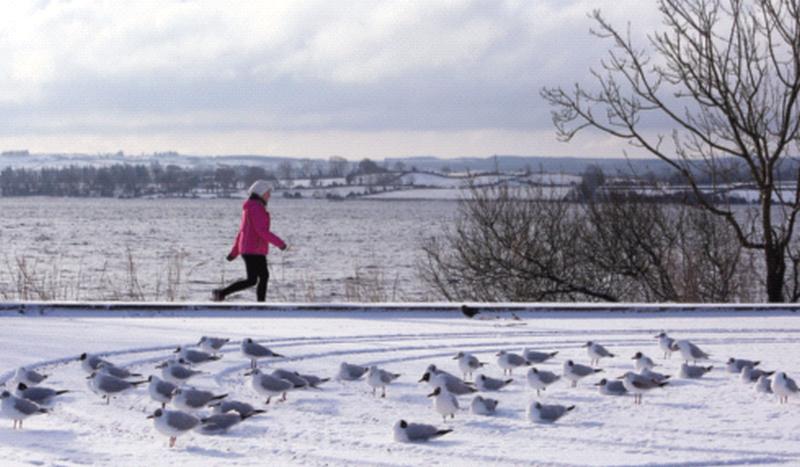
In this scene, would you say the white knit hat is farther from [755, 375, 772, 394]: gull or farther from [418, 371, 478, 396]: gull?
[755, 375, 772, 394]: gull

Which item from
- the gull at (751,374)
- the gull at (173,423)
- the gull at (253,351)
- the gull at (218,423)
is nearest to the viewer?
the gull at (173,423)

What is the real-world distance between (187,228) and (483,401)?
92.1 meters

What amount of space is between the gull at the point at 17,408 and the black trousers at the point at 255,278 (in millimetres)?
9453

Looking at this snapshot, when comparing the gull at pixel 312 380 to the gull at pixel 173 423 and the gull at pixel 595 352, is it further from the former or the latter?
the gull at pixel 595 352

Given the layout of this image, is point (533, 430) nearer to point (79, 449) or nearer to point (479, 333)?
point (79, 449)

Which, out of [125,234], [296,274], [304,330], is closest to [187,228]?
[125,234]

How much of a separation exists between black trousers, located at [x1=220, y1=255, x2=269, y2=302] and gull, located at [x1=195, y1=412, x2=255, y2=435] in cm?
973

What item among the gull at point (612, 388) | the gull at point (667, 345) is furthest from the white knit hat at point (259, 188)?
the gull at point (612, 388)

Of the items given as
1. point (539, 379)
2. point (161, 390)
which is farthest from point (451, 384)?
point (161, 390)

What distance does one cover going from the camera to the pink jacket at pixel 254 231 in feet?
57.5

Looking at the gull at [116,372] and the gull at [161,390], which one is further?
the gull at [116,372]

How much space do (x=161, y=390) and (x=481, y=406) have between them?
2.26m

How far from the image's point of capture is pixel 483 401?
8.53m

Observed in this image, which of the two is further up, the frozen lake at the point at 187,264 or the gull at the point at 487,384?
the gull at the point at 487,384
